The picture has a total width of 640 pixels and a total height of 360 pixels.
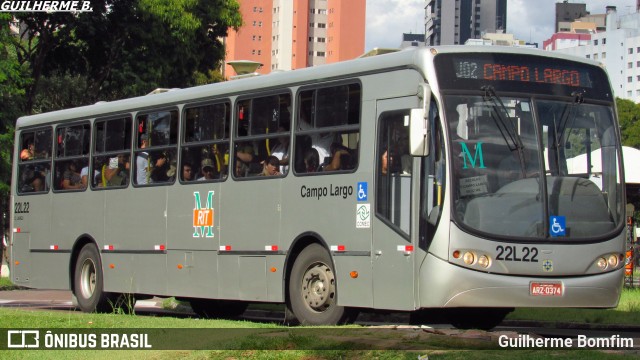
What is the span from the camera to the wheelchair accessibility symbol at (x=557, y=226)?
12922 millimetres

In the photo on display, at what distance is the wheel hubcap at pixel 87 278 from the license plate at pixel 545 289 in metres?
9.57

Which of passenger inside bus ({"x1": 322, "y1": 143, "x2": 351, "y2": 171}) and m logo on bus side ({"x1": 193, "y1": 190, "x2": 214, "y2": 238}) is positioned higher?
passenger inside bus ({"x1": 322, "y1": 143, "x2": 351, "y2": 171})

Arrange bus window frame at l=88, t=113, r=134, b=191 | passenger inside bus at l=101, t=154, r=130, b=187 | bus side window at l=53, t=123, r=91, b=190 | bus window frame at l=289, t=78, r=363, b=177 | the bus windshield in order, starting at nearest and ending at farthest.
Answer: the bus windshield
bus window frame at l=289, t=78, r=363, b=177
bus window frame at l=88, t=113, r=134, b=191
passenger inside bus at l=101, t=154, r=130, b=187
bus side window at l=53, t=123, r=91, b=190

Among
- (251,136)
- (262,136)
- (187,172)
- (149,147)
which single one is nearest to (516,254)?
(262,136)

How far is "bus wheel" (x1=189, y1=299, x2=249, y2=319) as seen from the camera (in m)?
19.2

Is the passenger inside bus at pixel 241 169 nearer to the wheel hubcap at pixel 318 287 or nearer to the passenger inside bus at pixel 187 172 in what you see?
the passenger inside bus at pixel 187 172

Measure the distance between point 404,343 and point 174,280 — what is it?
8.61 meters

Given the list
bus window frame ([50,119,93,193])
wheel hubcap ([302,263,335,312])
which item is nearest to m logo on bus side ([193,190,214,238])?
wheel hubcap ([302,263,335,312])

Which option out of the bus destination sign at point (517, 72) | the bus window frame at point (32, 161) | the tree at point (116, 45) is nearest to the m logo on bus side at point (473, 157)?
the bus destination sign at point (517, 72)

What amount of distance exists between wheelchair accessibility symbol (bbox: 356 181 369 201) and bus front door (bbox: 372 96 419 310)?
192mm

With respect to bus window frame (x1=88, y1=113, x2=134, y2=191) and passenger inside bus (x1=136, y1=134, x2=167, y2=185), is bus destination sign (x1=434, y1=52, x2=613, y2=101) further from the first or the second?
bus window frame (x1=88, y1=113, x2=134, y2=191)

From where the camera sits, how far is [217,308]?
19422mm

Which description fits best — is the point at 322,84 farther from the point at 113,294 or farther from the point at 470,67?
the point at 113,294

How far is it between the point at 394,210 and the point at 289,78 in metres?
2.99
